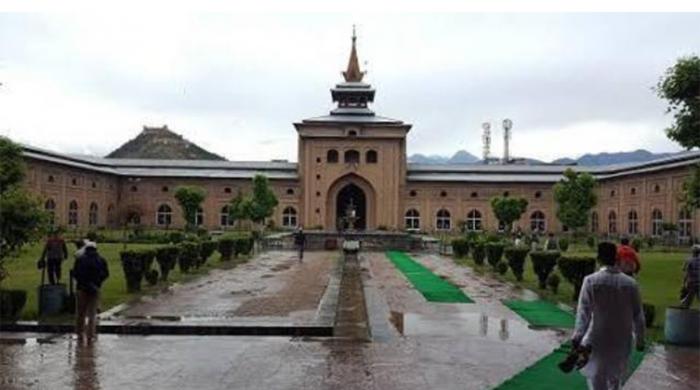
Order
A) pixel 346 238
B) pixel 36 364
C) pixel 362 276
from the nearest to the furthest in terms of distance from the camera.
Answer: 1. pixel 36 364
2. pixel 362 276
3. pixel 346 238

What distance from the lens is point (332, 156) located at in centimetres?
6462

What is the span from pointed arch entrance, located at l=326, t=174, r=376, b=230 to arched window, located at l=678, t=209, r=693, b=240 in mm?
22588

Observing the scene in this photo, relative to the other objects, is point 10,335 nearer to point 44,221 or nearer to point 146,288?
point 44,221

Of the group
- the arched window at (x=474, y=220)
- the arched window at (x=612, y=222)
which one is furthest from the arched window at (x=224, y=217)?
the arched window at (x=612, y=222)

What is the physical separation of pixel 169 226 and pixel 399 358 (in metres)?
58.5

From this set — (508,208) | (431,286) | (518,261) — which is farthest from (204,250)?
(508,208)

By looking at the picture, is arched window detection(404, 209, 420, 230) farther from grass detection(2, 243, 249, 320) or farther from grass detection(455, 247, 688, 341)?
grass detection(2, 243, 249, 320)

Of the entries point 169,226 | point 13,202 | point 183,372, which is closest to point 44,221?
point 13,202

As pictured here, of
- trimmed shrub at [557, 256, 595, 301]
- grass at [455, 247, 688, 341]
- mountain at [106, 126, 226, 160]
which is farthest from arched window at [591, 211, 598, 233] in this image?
mountain at [106, 126, 226, 160]

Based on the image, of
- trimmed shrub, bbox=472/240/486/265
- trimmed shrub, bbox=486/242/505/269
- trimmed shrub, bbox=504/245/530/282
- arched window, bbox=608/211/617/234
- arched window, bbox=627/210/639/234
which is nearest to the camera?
trimmed shrub, bbox=504/245/530/282

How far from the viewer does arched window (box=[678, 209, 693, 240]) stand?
51.1 meters

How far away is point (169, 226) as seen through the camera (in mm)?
65938

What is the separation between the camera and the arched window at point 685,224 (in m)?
51.1

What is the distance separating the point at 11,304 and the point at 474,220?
56163mm
